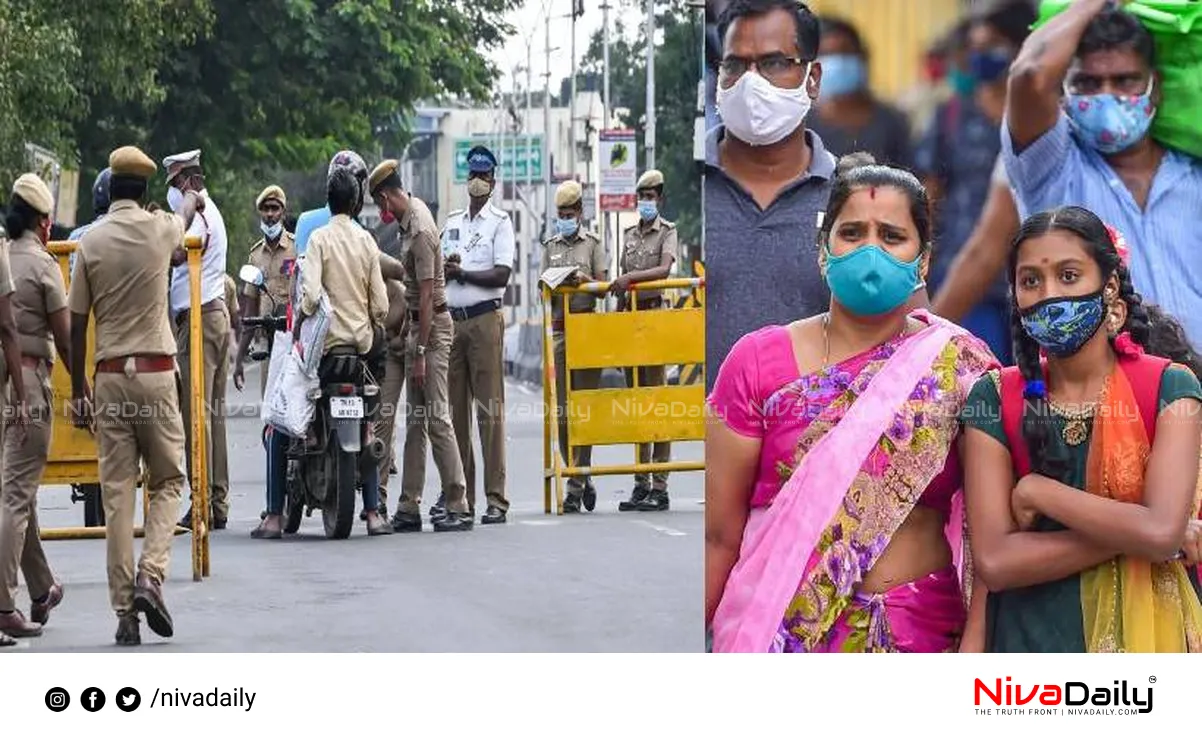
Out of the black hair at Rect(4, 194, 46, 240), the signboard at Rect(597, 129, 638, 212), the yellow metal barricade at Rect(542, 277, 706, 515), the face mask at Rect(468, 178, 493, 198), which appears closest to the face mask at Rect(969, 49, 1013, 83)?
the black hair at Rect(4, 194, 46, 240)

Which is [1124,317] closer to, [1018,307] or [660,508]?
[1018,307]

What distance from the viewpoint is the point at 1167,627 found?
16.6 feet

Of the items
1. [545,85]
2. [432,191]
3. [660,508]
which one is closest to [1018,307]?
[660,508]

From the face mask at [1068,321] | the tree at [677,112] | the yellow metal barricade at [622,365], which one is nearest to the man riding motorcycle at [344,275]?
the yellow metal barricade at [622,365]

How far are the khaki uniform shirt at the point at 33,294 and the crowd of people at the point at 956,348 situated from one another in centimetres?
471

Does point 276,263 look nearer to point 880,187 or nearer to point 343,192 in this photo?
point 343,192

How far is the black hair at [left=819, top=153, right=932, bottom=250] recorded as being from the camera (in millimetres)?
5258

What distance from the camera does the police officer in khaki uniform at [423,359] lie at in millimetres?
13078

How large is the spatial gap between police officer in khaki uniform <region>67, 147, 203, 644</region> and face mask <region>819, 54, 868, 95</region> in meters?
4.43

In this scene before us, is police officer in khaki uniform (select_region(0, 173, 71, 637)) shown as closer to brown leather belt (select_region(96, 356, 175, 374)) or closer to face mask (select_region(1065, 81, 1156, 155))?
brown leather belt (select_region(96, 356, 175, 374))

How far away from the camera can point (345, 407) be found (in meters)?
12.3

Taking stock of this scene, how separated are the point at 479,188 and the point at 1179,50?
346 inches

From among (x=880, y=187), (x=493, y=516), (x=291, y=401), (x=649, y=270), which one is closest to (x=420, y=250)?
(x=291, y=401)
